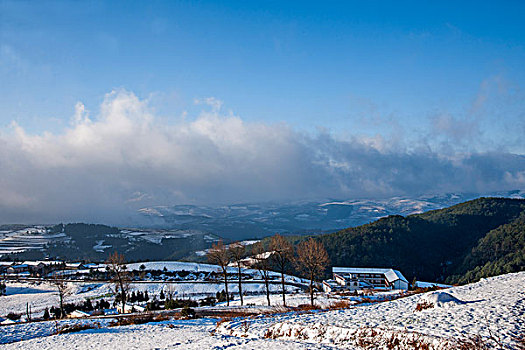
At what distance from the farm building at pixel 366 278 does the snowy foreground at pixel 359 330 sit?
5856 centimetres

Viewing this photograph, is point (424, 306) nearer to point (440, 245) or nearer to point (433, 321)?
point (433, 321)

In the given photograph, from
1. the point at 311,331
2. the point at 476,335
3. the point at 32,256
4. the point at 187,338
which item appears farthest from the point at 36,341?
the point at 32,256

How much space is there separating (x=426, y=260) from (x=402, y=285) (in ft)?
171

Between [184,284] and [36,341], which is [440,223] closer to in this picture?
[184,284]

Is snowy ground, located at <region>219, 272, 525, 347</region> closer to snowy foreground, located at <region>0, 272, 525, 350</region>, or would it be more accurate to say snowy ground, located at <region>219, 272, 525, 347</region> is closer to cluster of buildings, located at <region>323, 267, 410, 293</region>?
snowy foreground, located at <region>0, 272, 525, 350</region>

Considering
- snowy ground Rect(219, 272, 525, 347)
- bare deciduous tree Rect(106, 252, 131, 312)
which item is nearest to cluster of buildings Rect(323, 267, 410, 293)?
bare deciduous tree Rect(106, 252, 131, 312)

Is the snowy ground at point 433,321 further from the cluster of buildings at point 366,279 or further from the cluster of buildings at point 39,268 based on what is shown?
the cluster of buildings at point 39,268

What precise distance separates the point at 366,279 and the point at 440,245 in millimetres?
60894

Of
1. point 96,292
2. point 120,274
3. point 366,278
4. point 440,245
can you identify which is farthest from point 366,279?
point 440,245

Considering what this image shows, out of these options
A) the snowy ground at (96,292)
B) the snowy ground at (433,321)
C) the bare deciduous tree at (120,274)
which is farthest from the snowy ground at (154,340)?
the snowy ground at (96,292)

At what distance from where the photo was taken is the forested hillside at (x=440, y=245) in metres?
96.4

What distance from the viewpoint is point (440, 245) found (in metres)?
123

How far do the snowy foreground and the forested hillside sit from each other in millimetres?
82177

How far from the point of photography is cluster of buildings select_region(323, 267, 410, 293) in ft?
232
